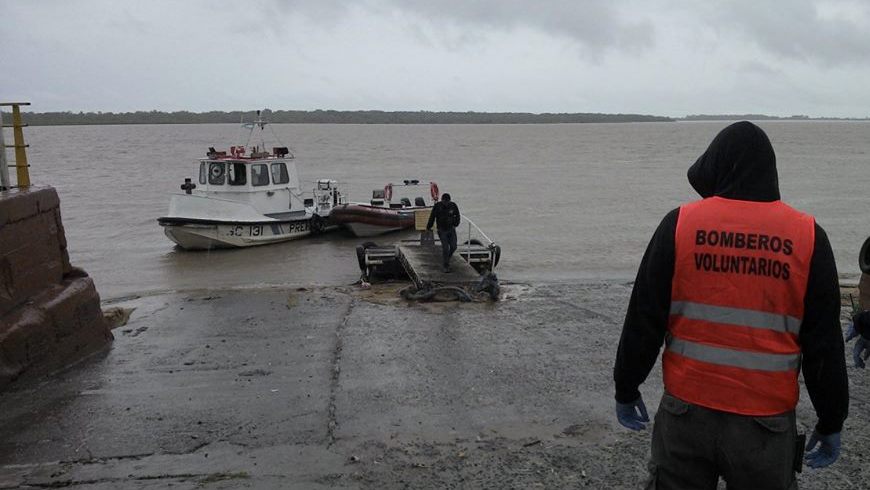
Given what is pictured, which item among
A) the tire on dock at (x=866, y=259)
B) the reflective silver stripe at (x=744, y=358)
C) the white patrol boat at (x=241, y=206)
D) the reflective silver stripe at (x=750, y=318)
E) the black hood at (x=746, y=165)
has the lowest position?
the white patrol boat at (x=241, y=206)

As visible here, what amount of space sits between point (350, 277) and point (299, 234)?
507 centimetres

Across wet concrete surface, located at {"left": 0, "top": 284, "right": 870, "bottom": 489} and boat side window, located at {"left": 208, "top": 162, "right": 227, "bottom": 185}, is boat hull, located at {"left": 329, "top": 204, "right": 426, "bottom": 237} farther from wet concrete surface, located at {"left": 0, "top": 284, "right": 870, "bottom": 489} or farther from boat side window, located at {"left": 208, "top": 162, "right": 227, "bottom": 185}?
wet concrete surface, located at {"left": 0, "top": 284, "right": 870, "bottom": 489}

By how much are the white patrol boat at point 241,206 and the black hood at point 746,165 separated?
56.1 ft

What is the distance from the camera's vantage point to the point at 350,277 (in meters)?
15.8

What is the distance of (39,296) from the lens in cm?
725

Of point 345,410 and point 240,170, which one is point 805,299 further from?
point 240,170

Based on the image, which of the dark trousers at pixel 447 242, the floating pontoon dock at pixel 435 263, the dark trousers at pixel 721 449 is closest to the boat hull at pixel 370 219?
the floating pontoon dock at pixel 435 263

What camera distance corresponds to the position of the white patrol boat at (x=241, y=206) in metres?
18.8

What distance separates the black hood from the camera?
2775 millimetres

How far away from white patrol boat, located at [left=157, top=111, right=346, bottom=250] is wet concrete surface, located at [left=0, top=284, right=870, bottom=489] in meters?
9.49

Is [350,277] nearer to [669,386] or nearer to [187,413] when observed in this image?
[187,413]

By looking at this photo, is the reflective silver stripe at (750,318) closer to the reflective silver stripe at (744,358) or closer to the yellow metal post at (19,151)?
the reflective silver stripe at (744,358)

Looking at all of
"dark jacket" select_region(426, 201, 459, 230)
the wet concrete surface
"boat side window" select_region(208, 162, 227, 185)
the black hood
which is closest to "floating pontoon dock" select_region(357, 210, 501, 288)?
"dark jacket" select_region(426, 201, 459, 230)

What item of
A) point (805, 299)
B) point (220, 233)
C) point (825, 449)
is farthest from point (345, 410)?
point (220, 233)
